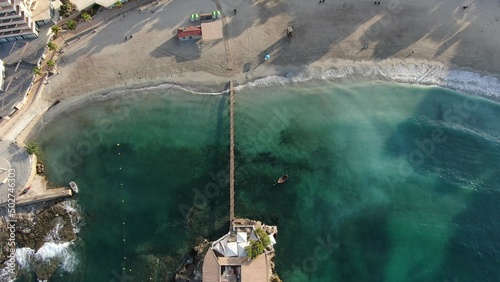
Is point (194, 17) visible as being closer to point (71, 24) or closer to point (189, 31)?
point (189, 31)

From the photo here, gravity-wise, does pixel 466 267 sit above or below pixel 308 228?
below

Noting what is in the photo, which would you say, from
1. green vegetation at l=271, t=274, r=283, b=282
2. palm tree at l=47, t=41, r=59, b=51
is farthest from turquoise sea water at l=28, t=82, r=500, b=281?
palm tree at l=47, t=41, r=59, b=51

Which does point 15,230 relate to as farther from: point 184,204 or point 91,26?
point 91,26

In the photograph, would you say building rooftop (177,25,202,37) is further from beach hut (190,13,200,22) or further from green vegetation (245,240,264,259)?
A: green vegetation (245,240,264,259)

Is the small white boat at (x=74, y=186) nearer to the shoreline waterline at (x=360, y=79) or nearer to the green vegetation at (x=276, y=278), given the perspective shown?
the shoreline waterline at (x=360, y=79)

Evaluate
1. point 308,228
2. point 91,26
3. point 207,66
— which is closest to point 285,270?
point 308,228

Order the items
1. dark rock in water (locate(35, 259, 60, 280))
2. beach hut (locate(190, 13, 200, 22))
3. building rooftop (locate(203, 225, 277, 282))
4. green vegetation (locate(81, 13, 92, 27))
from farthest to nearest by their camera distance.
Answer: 1. beach hut (locate(190, 13, 200, 22))
2. green vegetation (locate(81, 13, 92, 27))
3. dark rock in water (locate(35, 259, 60, 280))
4. building rooftop (locate(203, 225, 277, 282))
